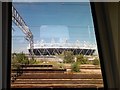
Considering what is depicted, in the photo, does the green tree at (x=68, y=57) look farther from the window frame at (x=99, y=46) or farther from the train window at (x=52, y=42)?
the window frame at (x=99, y=46)

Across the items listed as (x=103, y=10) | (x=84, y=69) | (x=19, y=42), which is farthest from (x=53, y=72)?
(x=103, y=10)

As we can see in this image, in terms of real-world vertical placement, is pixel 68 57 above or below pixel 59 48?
below

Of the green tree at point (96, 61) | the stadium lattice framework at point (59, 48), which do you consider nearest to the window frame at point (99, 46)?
the green tree at point (96, 61)

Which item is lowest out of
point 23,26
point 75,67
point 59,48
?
point 75,67

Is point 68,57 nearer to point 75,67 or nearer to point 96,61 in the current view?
point 75,67

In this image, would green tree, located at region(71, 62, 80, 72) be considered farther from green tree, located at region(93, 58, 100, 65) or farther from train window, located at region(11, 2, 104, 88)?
green tree, located at region(93, 58, 100, 65)

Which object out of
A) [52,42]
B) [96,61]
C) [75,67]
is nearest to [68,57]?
[75,67]

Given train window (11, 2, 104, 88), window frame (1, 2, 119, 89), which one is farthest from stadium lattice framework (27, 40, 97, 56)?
window frame (1, 2, 119, 89)

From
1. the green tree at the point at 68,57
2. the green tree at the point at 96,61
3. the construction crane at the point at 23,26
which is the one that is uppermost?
the construction crane at the point at 23,26
